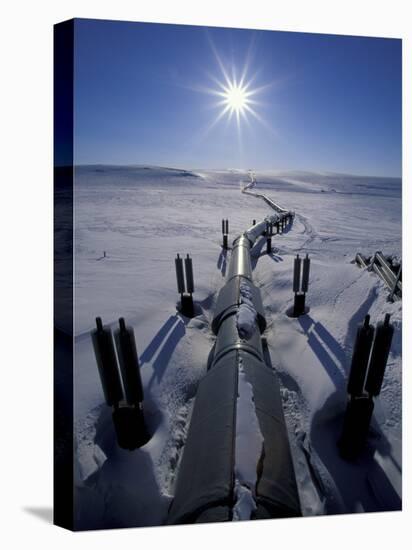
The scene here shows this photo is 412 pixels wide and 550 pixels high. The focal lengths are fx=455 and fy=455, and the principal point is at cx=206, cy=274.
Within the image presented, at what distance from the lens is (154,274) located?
8.24 m

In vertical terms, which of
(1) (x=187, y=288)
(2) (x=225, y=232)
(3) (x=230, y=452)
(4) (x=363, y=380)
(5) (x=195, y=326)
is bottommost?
(3) (x=230, y=452)

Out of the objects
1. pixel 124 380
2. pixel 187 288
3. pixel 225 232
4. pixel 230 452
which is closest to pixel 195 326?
pixel 187 288

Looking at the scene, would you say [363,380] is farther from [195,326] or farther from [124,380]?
[195,326]

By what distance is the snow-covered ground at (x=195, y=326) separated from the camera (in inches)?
167

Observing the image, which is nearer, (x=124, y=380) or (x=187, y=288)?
(x=124, y=380)

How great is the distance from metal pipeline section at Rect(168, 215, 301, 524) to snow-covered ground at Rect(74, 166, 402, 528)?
80cm

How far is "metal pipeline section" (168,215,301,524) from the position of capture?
296 cm

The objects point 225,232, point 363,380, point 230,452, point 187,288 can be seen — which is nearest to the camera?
point 230,452

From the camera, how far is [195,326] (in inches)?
274

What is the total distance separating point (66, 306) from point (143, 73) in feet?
7.91

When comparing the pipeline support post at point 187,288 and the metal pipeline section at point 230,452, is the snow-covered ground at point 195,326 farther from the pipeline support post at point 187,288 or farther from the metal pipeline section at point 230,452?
the metal pipeline section at point 230,452

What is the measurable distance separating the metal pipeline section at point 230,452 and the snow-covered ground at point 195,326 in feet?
2.61

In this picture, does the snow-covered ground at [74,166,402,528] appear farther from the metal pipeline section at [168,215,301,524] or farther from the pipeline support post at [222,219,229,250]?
the pipeline support post at [222,219,229,250]

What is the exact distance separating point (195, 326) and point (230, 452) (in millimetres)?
3959
